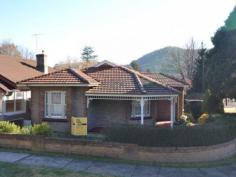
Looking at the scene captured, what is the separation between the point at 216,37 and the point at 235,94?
4385 millimetres

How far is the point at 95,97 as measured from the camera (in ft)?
71.7

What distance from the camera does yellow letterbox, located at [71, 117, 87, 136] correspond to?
19875 millimetres

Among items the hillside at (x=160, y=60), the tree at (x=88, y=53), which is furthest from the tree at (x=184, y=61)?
the tree at (x=88, y=53)

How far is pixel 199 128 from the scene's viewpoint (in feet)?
54.2

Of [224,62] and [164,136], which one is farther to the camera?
[224,62]

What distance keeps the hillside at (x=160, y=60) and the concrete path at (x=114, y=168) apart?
6553cm

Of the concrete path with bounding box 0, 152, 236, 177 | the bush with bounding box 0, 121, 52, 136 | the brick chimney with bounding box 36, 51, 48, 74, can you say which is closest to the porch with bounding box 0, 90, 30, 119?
the bush with bounding box 0, 121, 52, 136

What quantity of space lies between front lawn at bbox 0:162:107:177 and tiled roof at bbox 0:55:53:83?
1235 cm

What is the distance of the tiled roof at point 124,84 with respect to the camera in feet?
70.9

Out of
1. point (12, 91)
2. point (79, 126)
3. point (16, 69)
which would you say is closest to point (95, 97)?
point (79, 126)

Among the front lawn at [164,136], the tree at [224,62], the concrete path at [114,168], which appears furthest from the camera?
the tree at [224,62]

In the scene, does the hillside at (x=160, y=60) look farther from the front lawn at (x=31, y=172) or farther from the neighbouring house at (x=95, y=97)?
the front lawn at (x=31, y=172)

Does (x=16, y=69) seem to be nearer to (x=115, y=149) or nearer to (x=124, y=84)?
(x=124, y=84)

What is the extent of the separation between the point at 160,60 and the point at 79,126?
81.4 m
